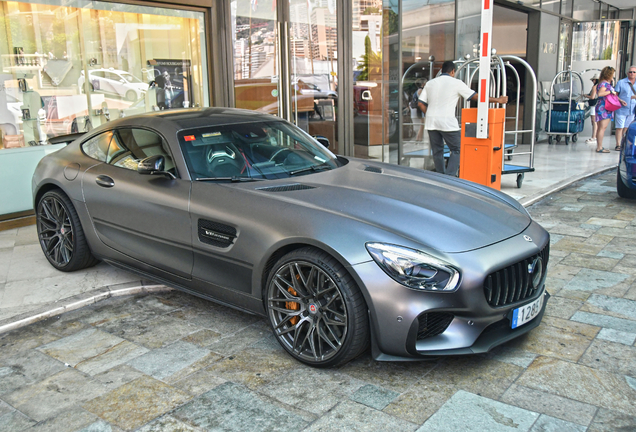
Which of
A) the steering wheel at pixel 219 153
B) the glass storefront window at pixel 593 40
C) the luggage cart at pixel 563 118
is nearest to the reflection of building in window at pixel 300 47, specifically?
the steering wheel at pixel 219 153

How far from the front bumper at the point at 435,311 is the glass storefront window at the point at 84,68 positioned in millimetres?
5480

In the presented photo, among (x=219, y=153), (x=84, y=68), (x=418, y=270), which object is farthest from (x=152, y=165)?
(x=84, y=68)

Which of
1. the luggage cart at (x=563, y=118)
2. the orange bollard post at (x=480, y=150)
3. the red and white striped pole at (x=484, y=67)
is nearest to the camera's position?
the red and white striped pole at (x=484, y=67)

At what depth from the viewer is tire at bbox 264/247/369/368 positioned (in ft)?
9.96

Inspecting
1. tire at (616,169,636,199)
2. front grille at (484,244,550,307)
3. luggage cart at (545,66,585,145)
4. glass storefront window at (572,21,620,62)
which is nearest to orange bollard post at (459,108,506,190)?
tire at (616,169,636,199)

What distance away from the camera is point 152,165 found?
3.94 metres

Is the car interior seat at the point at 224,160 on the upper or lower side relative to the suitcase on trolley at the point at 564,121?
upper

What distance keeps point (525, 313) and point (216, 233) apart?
1.87 m

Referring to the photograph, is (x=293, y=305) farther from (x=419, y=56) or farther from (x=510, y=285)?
(x=419, y=56)

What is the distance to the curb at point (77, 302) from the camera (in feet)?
13.0

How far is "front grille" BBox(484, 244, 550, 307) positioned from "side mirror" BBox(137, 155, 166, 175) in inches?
88.4

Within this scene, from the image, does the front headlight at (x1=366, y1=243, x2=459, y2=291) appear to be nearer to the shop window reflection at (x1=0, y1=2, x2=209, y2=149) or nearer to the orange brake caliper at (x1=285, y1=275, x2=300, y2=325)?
the orange brake caliper at (x1=285, y1=275, x2=300, y2=325)

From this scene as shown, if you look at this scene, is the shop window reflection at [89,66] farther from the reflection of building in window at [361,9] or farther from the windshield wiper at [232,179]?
the windshield wiper at [232,179]

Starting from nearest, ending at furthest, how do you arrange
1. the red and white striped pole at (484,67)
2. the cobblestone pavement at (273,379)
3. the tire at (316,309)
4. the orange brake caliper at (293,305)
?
the cobblestone pavement at (273,379) < the tire at (316,309) < the orange brake caliper at (293,305) < the red and white striped pole at (484,67)
